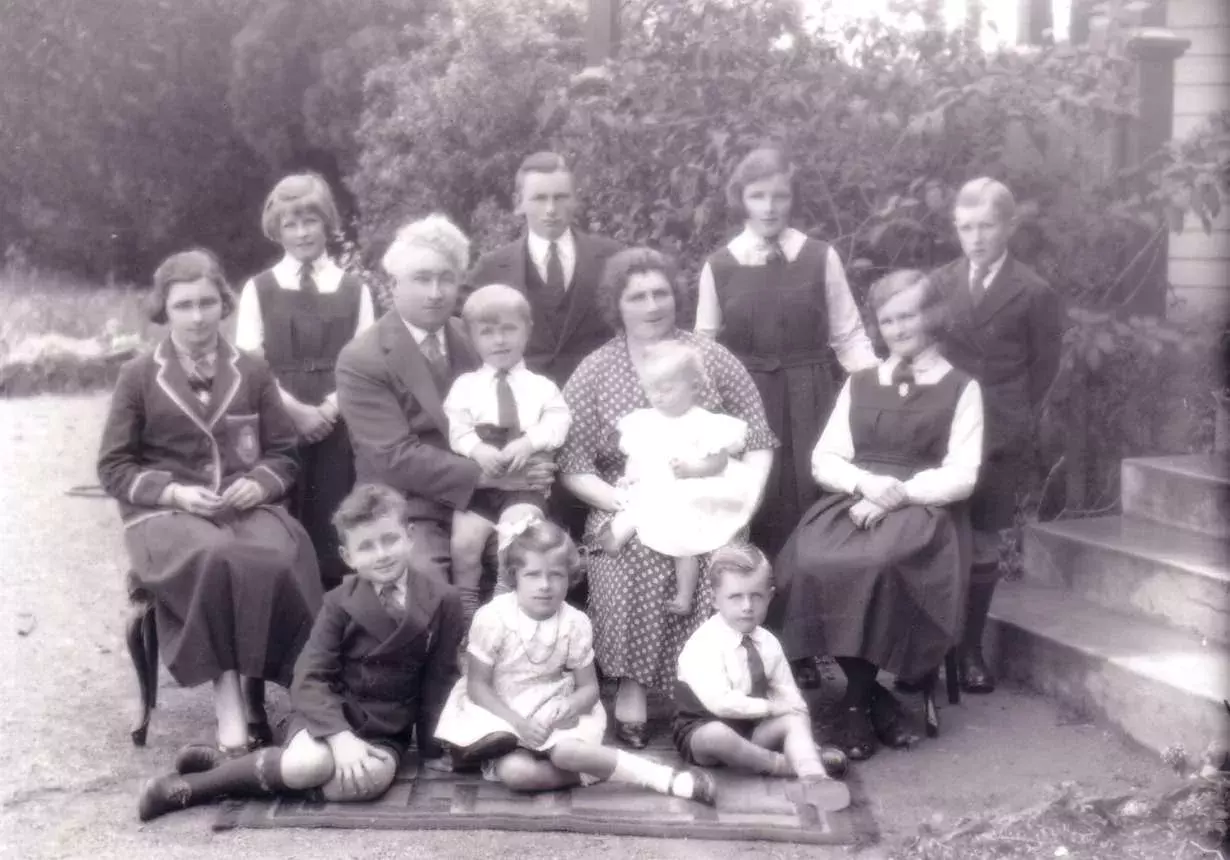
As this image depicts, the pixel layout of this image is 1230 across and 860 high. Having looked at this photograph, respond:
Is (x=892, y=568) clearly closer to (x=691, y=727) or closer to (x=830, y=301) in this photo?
(x=691, y=727)

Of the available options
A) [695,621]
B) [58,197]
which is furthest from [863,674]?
[58,197]

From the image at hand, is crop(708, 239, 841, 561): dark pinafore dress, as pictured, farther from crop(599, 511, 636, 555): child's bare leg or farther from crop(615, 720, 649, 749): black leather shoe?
crop(615, 720, 649, 749): black leather shoe

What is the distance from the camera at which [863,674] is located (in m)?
4.55

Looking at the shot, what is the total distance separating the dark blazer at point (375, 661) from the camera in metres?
4.04

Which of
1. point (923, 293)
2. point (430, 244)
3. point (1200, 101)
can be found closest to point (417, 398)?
point (430, 244)

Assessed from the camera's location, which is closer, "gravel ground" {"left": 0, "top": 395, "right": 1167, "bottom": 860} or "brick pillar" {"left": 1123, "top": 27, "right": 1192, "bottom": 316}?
"gravel ground" {"left": 0, "top": 395, "right": 1167, "bottom": 860}

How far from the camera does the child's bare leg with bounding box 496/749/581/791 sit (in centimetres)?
404

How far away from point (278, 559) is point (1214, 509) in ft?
10.8

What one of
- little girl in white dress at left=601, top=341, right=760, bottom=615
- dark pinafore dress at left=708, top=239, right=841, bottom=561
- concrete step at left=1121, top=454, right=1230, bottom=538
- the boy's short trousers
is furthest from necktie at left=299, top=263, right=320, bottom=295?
concrete step at left=1121, top=454, right=1230, bottom=538

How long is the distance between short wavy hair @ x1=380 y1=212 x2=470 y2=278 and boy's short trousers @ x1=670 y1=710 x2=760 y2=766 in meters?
1.62

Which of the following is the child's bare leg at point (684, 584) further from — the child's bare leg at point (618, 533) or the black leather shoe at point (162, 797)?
the black leather shoe at point (162, 797)

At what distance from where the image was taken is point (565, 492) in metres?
5.03

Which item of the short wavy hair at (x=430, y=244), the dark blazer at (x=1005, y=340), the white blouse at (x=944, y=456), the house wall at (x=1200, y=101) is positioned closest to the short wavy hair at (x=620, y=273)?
the short wavy hair at (x=430, y=244)

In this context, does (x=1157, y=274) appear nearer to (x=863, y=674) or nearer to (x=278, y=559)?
(x=863, y=674)
